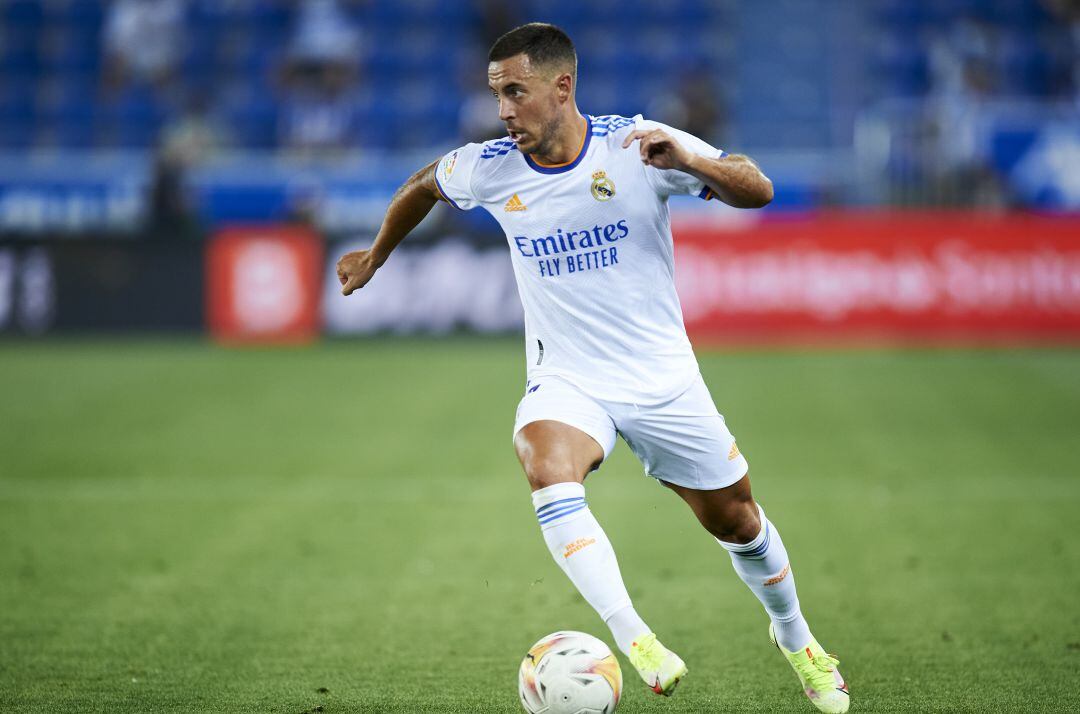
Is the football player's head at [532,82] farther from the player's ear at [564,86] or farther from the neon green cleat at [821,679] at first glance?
the neon green cleat at [821,679]

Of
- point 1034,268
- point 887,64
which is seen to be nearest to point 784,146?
point 887,64

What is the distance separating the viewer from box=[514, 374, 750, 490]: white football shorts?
15.7 ft

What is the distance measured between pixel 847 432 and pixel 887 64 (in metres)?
12.7

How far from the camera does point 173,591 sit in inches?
264

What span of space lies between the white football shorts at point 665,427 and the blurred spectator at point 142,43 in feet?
63.1

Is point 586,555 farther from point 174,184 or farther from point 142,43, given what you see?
point 142,43

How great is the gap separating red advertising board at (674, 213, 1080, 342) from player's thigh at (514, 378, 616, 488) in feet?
38.1

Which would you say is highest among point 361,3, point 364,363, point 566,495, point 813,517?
point 361,3

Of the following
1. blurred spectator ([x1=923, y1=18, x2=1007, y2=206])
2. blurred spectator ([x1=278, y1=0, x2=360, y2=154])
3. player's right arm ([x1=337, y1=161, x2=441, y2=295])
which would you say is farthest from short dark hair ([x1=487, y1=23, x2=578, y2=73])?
blurred spectator ([x1=278, y1=0, x2=360, y2=154])

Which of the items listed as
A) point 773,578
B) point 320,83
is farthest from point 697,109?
point 773,578

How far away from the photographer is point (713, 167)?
174 inches

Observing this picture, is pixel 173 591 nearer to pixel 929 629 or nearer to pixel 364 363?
pixel 929 629

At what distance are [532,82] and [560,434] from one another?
121 centimetres

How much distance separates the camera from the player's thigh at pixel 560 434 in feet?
15.0
